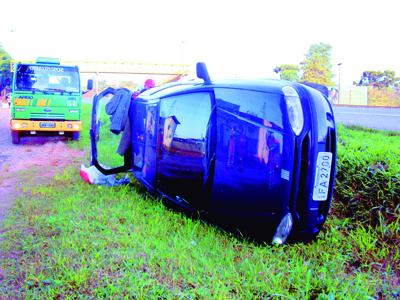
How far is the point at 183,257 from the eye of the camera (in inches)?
119

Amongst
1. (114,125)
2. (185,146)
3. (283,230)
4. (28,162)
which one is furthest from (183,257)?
(28,162)

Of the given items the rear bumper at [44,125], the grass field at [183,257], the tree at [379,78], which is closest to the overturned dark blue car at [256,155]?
the grass field at [183,257]

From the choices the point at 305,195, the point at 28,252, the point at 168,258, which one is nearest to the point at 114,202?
the point at 28,252

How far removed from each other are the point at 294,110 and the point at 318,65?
30.6 metres

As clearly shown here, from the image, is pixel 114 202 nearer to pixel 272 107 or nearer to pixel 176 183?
pixel 176 183

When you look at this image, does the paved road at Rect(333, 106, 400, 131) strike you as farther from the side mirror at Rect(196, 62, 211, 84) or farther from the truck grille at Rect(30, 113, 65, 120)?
the truck grille at Rect(30, 113, 65, 120)

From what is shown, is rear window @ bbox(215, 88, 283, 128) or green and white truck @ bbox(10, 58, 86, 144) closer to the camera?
rear window @ bbox(215, 88, 283, 128)

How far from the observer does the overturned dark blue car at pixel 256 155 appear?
10.0ft

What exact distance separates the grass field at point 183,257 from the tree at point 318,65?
28526 mm

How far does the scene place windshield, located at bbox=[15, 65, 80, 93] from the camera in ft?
37.0

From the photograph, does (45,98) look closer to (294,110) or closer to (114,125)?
(114,125)

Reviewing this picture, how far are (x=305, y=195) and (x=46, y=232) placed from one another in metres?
2.29

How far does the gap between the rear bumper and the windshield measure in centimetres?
90

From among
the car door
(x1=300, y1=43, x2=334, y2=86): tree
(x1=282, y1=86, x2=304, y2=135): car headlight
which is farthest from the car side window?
(x1=300, y1=43, x2=334, y2=86): tree
